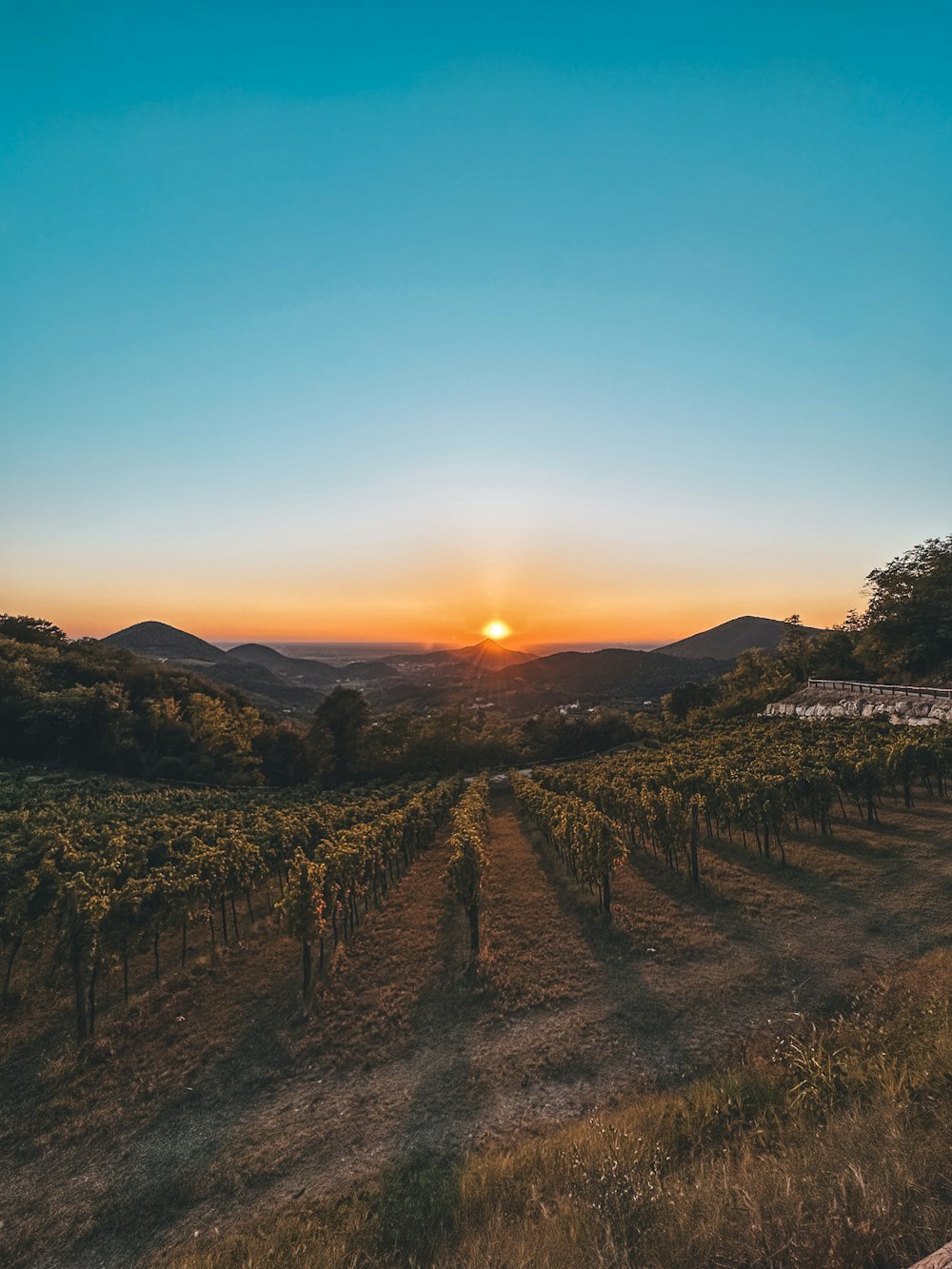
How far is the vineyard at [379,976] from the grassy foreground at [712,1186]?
543mm

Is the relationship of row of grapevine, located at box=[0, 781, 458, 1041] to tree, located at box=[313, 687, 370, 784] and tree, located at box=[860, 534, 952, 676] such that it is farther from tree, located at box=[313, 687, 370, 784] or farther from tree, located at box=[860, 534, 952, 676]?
tree, located at box=[860, 534, 952, 676]

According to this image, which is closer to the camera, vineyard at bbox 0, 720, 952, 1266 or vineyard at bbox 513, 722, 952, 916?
vineyard at bbox 0, 720, 952, 1266

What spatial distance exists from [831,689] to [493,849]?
49.9 meters

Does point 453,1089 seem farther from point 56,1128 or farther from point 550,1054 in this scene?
point 56,1128

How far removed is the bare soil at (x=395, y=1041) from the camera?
10.1 m

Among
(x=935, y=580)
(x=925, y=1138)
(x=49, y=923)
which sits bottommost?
(x=49, y=923)

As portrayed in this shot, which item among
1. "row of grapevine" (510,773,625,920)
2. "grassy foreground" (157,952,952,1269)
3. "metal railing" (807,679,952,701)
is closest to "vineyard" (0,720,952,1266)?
"row of grapevine" (510,773,625,920)

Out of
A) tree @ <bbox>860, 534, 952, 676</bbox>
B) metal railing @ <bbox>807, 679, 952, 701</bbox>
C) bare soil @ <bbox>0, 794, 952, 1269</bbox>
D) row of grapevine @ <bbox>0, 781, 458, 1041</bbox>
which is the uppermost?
tree @ <bbox>860, 534, 952, 676</bbox>

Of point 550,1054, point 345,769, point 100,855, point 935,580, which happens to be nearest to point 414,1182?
point 550,1054

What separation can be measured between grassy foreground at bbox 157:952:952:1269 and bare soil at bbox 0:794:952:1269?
1246mm

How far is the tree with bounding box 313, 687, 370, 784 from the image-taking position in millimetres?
71188

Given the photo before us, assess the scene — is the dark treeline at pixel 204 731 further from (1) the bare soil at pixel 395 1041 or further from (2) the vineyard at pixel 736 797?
(1) the bare soil at pixel 395 1041

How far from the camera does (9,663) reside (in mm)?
65500

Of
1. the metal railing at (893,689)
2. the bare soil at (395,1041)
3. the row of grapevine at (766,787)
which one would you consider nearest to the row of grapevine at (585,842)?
the bare soil at (395,1041)
